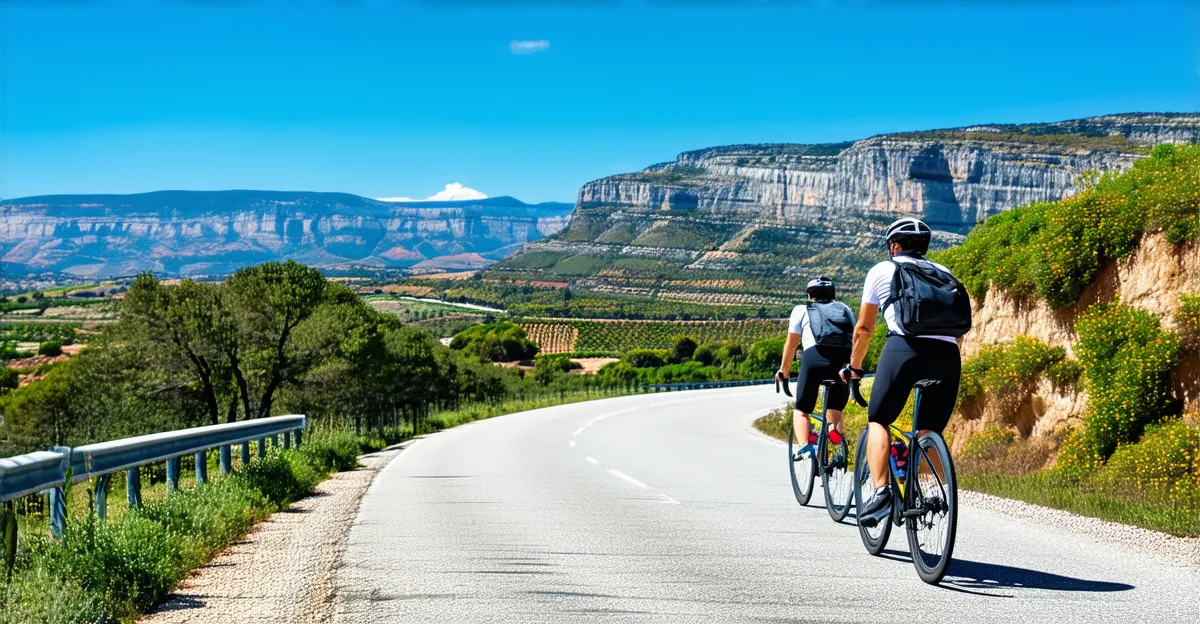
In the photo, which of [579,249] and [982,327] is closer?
[982,327]

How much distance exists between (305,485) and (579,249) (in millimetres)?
182840

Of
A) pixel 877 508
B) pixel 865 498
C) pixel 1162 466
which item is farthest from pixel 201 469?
pixel 1162 466

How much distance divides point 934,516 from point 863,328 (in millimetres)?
1210

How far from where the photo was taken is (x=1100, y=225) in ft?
40.4

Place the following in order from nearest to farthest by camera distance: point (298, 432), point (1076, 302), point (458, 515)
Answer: point (458, 515) < point (1076, 302) < point (298, 432)

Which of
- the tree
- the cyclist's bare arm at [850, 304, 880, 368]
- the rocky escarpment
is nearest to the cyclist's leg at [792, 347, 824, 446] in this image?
the cyclist's bare arm at [850, 304, 880, 368]

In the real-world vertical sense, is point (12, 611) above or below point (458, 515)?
above

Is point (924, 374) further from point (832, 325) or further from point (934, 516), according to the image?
point (832, 325)

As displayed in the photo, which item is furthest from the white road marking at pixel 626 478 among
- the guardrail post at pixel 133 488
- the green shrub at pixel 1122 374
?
the guardrail post at pixel 133 488

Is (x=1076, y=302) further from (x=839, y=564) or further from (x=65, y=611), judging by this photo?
(x=65, y=611)

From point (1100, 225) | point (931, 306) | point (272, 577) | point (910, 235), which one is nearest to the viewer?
point (931, 306)

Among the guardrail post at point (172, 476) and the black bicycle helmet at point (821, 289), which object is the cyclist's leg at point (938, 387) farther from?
the guardrail post at point (172, 476)

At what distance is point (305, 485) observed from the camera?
12766 millimetres

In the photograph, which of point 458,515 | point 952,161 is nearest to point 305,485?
point 458,515
